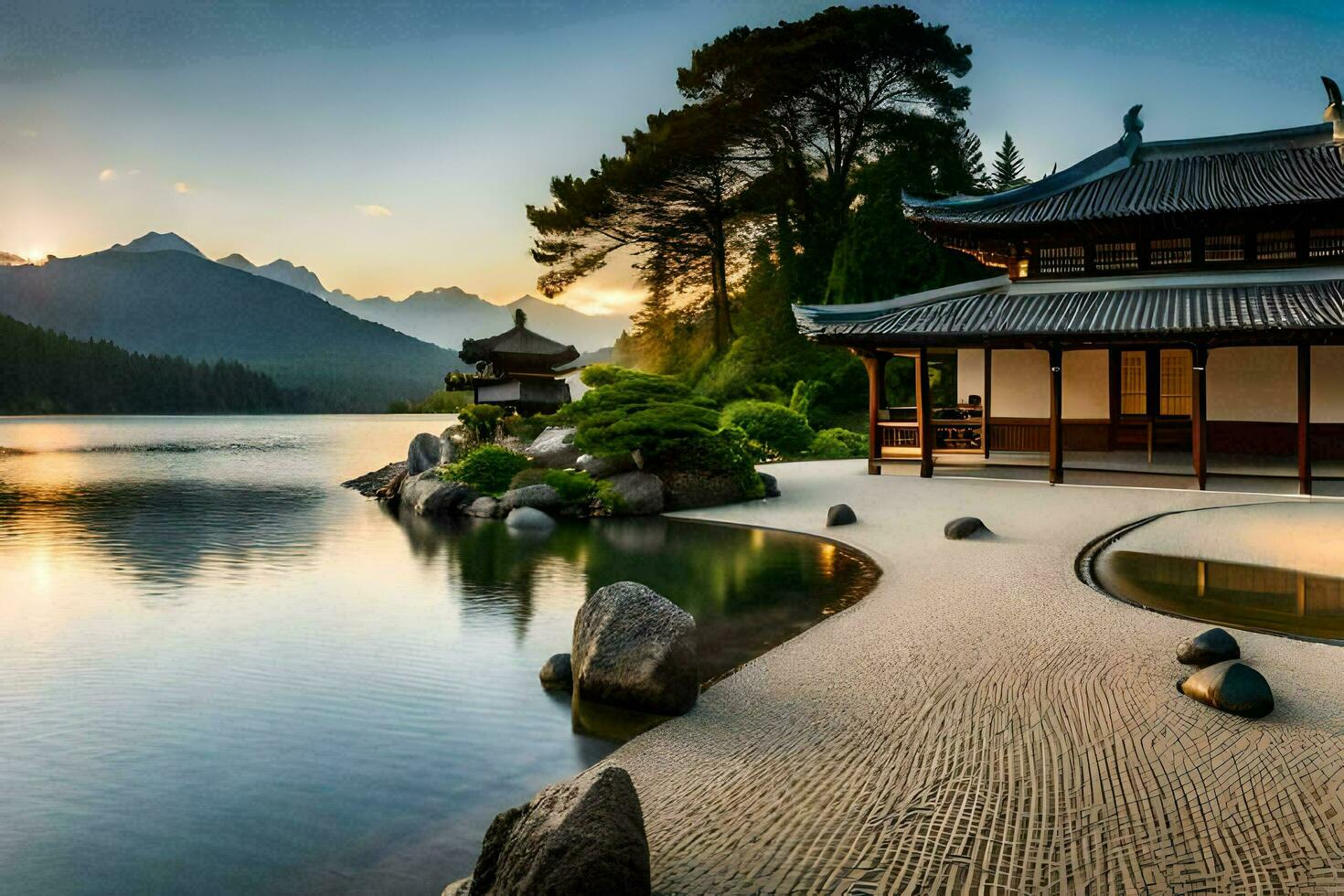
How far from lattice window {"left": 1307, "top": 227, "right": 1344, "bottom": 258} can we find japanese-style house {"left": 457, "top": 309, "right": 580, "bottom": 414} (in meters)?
33.5

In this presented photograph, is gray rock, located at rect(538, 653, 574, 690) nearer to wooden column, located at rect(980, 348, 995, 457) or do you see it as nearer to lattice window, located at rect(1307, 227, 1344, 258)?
wooden column, located at rect(980, 348, 995, 457)

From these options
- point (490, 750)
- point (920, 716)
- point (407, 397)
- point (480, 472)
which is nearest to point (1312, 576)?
point (920, 716)

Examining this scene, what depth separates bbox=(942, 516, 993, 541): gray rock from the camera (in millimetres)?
12977

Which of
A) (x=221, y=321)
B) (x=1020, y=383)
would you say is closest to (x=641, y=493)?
(x=1020, y=383)

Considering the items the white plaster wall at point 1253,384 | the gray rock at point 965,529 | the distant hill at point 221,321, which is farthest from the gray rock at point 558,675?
the distant hill at point 221,321

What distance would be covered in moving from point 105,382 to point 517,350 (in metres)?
96.1

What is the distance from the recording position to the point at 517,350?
45781mm

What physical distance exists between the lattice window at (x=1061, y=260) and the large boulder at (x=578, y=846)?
20066mm

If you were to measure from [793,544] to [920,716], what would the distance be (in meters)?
8.40

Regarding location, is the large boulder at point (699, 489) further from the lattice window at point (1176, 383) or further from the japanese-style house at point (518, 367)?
the japanese-style house at point (518, 367)

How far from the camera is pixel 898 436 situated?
21109 mm

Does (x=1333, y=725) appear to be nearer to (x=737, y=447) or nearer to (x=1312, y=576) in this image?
(x=1312, y=576)

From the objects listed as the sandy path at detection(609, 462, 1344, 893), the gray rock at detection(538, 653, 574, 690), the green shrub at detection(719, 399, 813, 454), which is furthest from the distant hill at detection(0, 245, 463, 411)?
the sandy path at detection(609, 462, 1344, 893)

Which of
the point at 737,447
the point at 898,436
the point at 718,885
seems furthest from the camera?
the point at 898,436
